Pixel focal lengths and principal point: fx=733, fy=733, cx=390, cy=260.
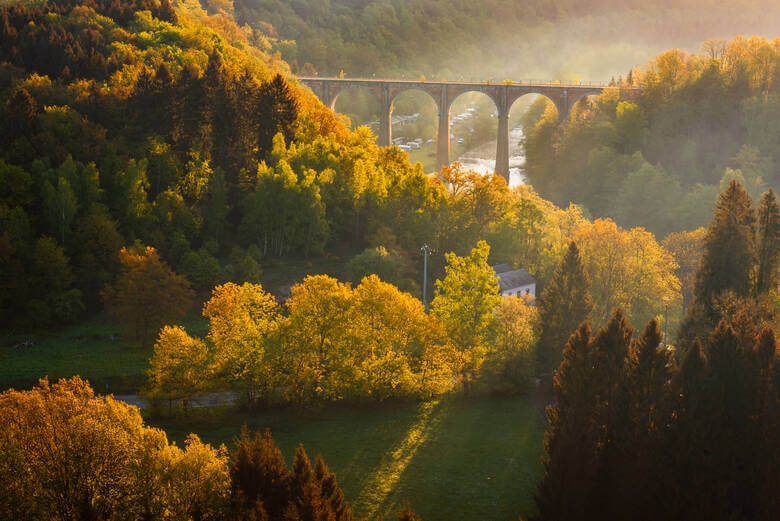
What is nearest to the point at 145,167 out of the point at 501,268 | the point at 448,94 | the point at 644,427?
the point at 501,268

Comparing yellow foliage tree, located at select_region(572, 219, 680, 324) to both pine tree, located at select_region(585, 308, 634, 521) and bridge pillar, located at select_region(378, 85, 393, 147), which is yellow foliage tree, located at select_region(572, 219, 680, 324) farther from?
bridge pillar, located at select_region(378, 85, 393, 147)

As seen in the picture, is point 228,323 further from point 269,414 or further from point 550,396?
point 550,396

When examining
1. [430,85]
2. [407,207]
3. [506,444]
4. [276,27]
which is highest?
[276,27]

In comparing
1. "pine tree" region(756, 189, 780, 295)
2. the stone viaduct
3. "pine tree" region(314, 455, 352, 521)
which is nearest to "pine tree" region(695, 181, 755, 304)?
"pine tree" region(756, 189, 780, 295)

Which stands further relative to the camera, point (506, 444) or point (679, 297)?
point (679, 297)

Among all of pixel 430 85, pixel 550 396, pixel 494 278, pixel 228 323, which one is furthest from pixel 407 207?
pixel 430 85

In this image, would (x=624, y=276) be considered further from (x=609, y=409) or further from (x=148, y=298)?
(x=148, y=298)

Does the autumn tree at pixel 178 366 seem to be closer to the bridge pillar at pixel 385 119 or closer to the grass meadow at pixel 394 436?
the grass meadow at pixel 394 436
